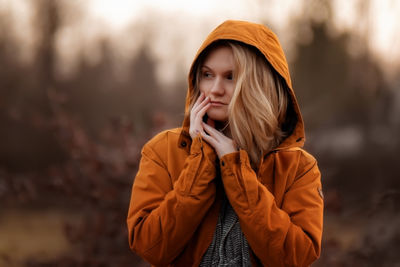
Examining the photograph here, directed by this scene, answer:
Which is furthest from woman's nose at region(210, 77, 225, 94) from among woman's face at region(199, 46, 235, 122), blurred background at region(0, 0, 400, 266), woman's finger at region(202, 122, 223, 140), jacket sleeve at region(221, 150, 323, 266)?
blurred background at region(0, 0, 400, 266)

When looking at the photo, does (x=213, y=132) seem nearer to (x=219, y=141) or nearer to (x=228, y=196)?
(x=219, y=141)

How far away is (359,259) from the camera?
498cm

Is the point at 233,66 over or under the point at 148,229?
over

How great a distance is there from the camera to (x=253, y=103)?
7.10 feet

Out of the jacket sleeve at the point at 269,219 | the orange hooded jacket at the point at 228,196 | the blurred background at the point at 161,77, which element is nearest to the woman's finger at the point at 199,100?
the orange hooded jacket at the point at 228,196

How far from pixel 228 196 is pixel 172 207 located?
25cm

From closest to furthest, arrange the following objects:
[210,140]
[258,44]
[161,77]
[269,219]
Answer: [269,219] → [210,140] → [258,44] → [161,77]

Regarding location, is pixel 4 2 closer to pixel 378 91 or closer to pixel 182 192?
pixel 378 91

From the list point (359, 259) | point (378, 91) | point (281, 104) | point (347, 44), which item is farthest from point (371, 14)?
point (281, 104)

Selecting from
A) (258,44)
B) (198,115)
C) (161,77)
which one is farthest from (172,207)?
(161,77)

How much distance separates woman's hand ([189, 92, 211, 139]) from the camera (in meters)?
2.14

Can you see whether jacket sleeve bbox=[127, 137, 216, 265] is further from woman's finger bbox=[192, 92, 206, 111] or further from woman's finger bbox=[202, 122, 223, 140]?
woman's finger bbox=[192, 92, 206, 111]

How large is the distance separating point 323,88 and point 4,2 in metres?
5.50

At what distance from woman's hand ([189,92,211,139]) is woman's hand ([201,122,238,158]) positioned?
0.10 ft
